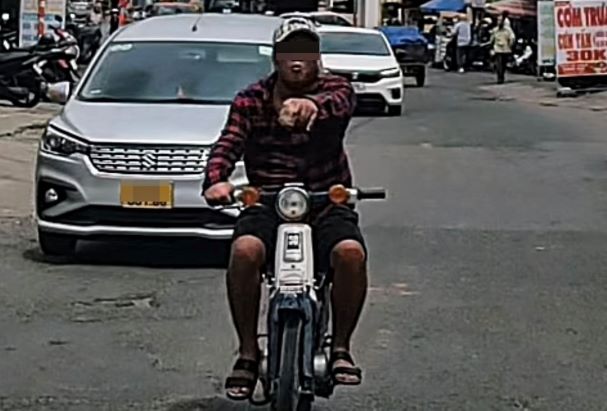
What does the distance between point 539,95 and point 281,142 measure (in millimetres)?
28476

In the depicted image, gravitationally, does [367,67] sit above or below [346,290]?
below

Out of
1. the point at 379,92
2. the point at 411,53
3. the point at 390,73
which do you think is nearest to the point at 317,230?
the point at 379,92

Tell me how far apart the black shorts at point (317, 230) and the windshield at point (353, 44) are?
848 inches

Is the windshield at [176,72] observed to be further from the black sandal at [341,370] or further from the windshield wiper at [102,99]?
the black sandal at [341,370]

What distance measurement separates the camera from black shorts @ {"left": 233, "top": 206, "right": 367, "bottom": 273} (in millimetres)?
6445

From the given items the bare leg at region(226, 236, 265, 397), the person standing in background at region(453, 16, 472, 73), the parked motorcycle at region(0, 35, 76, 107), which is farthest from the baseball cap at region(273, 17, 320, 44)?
the person standing in background at region(453, 16, 472, 73)

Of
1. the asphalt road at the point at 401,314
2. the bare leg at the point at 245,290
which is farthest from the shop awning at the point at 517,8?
the bare leg at the point at 245,290

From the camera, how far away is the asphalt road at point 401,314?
7.56m

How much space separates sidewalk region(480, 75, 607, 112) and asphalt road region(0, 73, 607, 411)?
1486cm

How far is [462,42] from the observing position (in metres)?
47.1

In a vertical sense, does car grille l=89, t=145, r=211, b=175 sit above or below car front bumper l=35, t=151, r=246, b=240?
above

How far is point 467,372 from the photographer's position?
800 centimetres

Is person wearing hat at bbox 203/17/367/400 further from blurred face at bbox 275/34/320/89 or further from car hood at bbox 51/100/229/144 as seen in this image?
car hood at bbox 51/100/229/144

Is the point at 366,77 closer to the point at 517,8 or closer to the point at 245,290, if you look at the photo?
the point at 517,8
